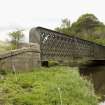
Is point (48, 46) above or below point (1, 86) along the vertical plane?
above

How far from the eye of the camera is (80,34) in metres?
40.5

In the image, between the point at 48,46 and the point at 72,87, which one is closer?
the point at 72,87

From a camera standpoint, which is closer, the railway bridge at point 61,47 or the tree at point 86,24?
the railway bridge at point 61,47

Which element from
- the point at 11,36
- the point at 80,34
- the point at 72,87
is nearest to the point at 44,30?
the point at 11,36

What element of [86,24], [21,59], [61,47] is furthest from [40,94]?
[86,24]

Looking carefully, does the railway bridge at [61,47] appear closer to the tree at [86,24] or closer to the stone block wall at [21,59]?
the stone block wall at [21,59]

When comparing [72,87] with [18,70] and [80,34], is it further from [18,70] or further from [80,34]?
[80,34]

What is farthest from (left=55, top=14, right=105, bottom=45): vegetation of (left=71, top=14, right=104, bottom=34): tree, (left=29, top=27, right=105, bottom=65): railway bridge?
(left=29, top=27, right=105, bottom=65): railway bridge

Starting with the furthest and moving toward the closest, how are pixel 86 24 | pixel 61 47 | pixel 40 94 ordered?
pixel 86 24 → pixel 61 47 → pixel 40 94

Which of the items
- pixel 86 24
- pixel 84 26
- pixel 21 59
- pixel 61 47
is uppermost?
pixel 86 24

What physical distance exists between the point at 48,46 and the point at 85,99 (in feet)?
30.4

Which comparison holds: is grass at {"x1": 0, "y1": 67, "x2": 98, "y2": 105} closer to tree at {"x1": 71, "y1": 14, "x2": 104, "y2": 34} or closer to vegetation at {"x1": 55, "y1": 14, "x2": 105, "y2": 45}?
vegetation at {"x1": 55, "y1": 14, "x2": 105, "y2": 45}

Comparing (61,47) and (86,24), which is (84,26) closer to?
(86,24)

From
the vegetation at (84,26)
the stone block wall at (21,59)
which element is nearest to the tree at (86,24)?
the vegetation at (84,26)
